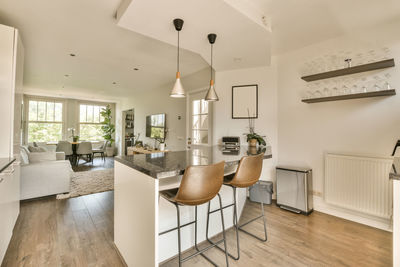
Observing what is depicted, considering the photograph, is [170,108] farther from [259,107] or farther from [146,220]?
[146,220]

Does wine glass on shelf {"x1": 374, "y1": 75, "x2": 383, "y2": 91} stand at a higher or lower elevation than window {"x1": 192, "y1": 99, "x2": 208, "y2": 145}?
higher

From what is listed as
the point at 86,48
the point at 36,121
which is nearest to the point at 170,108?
the point at 86,48

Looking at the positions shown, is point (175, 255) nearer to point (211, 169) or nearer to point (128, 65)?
point (211, 169)

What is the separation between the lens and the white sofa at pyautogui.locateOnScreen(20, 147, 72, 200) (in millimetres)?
3061

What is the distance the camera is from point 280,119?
323cm

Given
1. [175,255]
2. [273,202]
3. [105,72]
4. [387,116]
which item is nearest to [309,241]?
[273,202]

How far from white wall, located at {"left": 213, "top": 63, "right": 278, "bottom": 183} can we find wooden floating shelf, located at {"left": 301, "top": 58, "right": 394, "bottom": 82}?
0.64m

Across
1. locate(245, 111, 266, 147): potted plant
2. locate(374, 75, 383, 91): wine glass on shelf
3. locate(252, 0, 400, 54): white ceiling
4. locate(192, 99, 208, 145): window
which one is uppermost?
locate(252, 0, 400, 54): white ceiling

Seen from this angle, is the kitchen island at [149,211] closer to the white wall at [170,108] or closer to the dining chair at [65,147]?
the white wall at [170,108]

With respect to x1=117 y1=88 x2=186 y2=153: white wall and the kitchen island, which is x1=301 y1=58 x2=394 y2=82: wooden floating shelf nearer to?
the kitchen island

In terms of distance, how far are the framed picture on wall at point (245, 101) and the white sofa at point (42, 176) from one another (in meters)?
3.31

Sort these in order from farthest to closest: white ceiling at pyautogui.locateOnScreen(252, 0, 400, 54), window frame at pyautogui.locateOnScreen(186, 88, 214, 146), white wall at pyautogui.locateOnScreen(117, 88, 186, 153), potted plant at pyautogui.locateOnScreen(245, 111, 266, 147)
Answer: white wall at pyautogui.locateOnScreen(117, 88, 186, 153) → window frame at pyautogui.locateOnScreen(186, 88, 214, 146) → potted plant at pyautogui.locateOnScreen(245, 111, 266, 147) → white ceiling at pyautogui.locateOnScreen(252, 0, 400, 54)

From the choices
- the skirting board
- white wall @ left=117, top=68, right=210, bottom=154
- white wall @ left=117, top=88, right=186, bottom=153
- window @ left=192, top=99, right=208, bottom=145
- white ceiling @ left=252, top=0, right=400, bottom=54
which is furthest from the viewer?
white wall @ left=117, top=88, right=186, bottom=153

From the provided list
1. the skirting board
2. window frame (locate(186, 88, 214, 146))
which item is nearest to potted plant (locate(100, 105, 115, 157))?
window frame (locate(186, 88, 214, 146))
